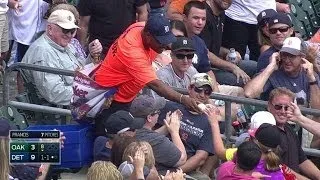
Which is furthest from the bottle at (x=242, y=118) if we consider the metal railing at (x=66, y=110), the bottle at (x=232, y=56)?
the bottle at (x=232, y=56)

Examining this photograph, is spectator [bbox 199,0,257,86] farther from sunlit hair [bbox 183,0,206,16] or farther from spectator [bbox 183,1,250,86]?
sunlit hair [bbox 183,0,206,16]

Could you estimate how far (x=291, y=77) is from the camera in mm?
11195

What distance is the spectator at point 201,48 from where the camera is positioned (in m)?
12.0

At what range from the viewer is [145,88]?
35.4 feet

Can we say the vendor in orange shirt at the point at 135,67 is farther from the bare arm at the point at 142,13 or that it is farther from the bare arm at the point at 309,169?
the bare arm at the point at 142,13

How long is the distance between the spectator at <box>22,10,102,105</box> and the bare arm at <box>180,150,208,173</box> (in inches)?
56.7

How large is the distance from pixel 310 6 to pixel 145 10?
2.75 m

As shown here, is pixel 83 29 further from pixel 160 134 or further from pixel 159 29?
pixel 160 134

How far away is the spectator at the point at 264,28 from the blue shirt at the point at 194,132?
2.17 meters

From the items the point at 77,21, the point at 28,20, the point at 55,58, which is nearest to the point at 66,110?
the point at 55,58

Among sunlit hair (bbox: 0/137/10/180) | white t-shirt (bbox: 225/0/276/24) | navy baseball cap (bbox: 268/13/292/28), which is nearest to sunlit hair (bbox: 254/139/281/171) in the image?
sunlit hair (bbox: 0/137/10/180)

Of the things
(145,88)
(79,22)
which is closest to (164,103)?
(145,88)

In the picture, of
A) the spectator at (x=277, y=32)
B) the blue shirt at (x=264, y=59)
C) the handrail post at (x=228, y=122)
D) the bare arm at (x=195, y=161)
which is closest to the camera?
the bare arm at (x=195, y=161)
